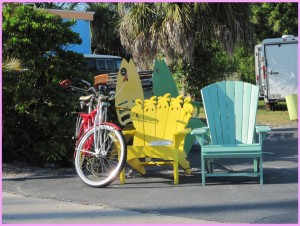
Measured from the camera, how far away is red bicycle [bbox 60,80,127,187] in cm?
697

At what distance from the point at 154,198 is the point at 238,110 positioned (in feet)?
6.22

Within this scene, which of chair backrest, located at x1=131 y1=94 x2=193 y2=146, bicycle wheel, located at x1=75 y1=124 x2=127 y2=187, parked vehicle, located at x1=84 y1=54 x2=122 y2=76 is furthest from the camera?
parked vehicle, located at x1=84 y1=54 x2=122 y2=76

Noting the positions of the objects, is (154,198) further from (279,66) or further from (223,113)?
(279,66)

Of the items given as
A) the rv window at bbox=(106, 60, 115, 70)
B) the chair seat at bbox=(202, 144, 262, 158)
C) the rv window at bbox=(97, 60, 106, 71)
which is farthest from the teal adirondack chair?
the rv window at bbox=(106, 60, 115, 70)

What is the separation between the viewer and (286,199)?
607cm

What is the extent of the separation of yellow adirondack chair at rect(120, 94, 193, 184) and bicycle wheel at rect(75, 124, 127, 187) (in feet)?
0.80

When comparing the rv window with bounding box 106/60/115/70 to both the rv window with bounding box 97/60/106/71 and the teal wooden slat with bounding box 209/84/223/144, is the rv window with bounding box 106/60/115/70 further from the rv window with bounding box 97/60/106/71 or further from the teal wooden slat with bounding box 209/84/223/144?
the teal wooden slat with bounding box 209/84/223/144

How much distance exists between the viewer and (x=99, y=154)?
7.09m

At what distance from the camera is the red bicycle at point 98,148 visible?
697 centimetres

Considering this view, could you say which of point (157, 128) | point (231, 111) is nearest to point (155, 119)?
point (157, 128)

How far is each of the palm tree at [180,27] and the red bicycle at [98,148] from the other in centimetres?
982

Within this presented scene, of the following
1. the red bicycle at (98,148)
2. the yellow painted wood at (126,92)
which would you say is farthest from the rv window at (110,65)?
the red bicycle at (98,148)

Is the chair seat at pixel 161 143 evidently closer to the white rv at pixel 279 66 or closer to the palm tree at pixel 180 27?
the palm tree at pixel 180 27

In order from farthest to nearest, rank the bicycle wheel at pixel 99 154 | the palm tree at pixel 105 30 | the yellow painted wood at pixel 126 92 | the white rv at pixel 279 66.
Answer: the palm tree at pixel 105 30 → the white rv at pixel 279 66 → the yellow painted wood at pixel 126 92 → the bicycle wheel at pixel 99 154
